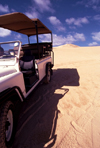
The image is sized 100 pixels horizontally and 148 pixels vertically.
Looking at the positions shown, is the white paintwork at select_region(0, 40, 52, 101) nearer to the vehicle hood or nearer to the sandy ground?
the vehicle hood

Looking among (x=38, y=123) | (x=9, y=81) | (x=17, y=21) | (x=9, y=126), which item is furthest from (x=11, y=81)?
Answer: (x=17, y=21)

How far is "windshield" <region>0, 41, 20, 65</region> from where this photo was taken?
279 centimetres

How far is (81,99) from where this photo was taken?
131 inches

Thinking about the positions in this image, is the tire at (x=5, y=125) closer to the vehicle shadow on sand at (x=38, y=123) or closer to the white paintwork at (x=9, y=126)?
the white paintwork at (x=9, y=126)

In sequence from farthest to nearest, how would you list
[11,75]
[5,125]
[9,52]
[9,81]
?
[9,52] → [11,75] → [9,81] → [5,125]

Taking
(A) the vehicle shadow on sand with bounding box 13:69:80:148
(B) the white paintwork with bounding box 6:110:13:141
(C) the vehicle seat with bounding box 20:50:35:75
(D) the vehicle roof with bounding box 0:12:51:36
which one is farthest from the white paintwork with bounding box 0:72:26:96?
(D) the vehicle roof with bounding box 0:12:51:36

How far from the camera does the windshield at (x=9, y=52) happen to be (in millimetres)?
2793

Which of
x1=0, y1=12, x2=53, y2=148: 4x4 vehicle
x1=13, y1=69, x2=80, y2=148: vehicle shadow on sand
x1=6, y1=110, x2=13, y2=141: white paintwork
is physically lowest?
x1=13, y1=69, x2=80, y2=148: vehicle shadow on sand

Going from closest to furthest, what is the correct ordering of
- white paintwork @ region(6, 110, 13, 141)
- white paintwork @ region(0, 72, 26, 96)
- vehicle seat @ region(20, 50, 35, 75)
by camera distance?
white paintwork @ region(0, 72, 26, 96) < white paintwork @ region(6, 110, 13, 141) < vehicle seat @ region(20, 50, 35, 75)

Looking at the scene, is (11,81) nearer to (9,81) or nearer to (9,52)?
(9,81)

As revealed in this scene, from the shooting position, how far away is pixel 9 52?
2924mm

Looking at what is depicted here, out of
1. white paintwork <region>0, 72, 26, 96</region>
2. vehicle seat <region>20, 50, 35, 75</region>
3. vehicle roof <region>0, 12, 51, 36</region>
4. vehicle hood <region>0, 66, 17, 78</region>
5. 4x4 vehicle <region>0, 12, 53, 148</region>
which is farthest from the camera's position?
vehicle seat <region>20, 50, 35, 75</region>

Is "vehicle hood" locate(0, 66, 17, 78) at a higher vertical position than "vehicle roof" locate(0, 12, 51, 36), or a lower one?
→ lower

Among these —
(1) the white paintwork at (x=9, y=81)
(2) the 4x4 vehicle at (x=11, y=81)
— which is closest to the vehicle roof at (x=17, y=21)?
(2) the 4x4 vehicle at (x=11, y=81)
